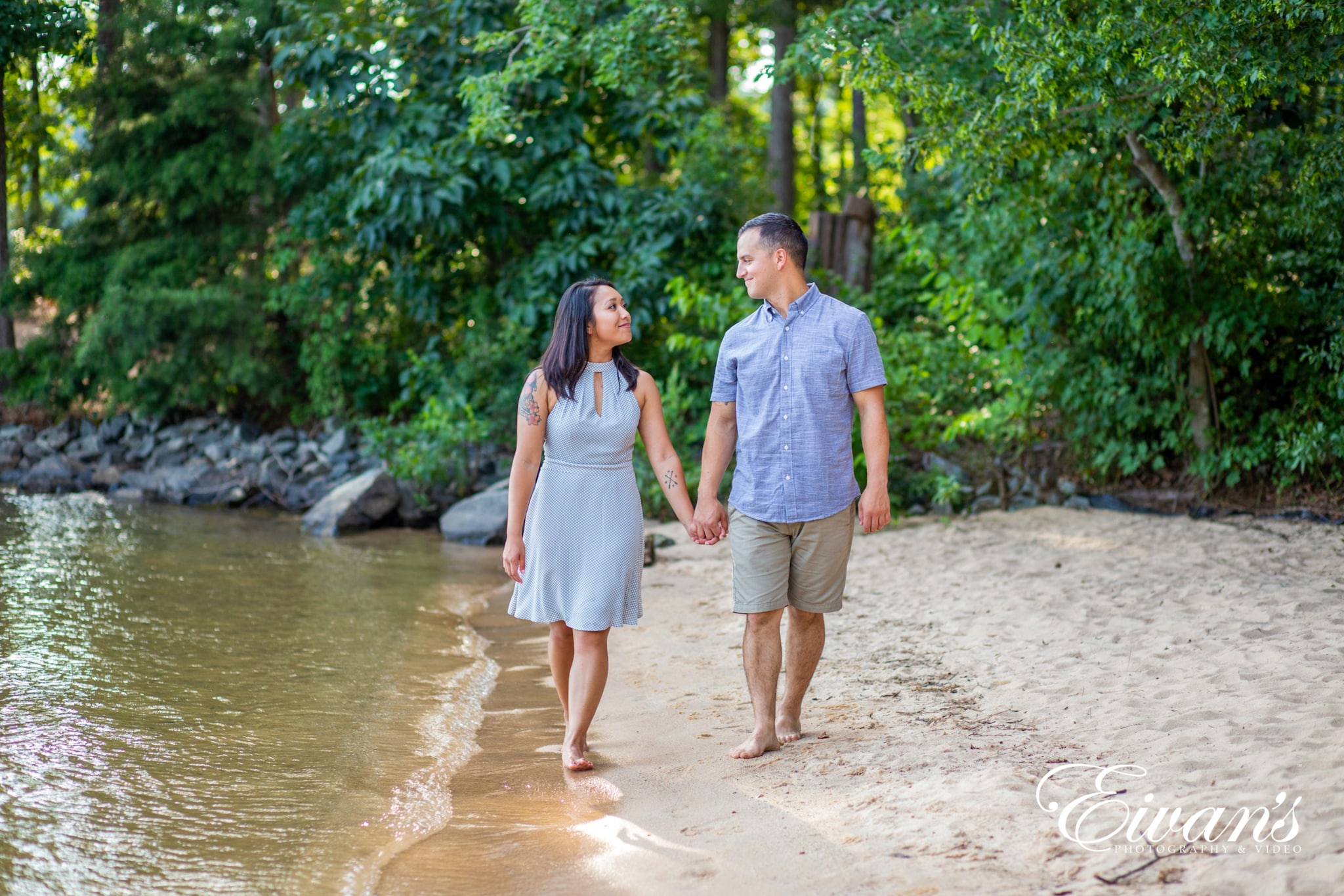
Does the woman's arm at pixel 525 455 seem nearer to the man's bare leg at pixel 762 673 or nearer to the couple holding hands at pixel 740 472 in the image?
the couple holding hands at pixel 740 472

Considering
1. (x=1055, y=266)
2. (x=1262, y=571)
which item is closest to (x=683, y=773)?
(x=1262, y=571)

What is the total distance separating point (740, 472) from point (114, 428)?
14415 millimetres

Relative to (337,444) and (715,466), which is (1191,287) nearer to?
(715,466)

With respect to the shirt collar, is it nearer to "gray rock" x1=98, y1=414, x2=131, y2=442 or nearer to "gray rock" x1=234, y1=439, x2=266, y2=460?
"gray rock" x1=234, y1=439, x2=266, y2=460

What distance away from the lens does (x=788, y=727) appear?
4.33m

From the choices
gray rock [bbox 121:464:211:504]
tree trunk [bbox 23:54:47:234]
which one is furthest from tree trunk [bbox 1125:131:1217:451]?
tree trunk [bbox 23:54:47:234]

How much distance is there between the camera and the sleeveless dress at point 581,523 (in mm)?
4102

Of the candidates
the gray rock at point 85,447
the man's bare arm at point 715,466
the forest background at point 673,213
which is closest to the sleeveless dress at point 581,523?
the man's bare arm at point 715,466

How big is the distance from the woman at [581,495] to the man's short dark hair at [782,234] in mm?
589

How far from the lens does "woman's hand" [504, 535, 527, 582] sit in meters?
4.16

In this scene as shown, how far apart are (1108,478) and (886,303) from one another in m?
3.49

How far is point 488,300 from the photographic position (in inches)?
524

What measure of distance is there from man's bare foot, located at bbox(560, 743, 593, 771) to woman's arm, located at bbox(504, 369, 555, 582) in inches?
27.5

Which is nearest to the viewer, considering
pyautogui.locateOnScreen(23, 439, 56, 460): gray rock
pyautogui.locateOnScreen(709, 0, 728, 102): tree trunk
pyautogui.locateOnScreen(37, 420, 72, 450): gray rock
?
pyautogui.locateOnScreen(23, 439, 56, 460): gray rock
